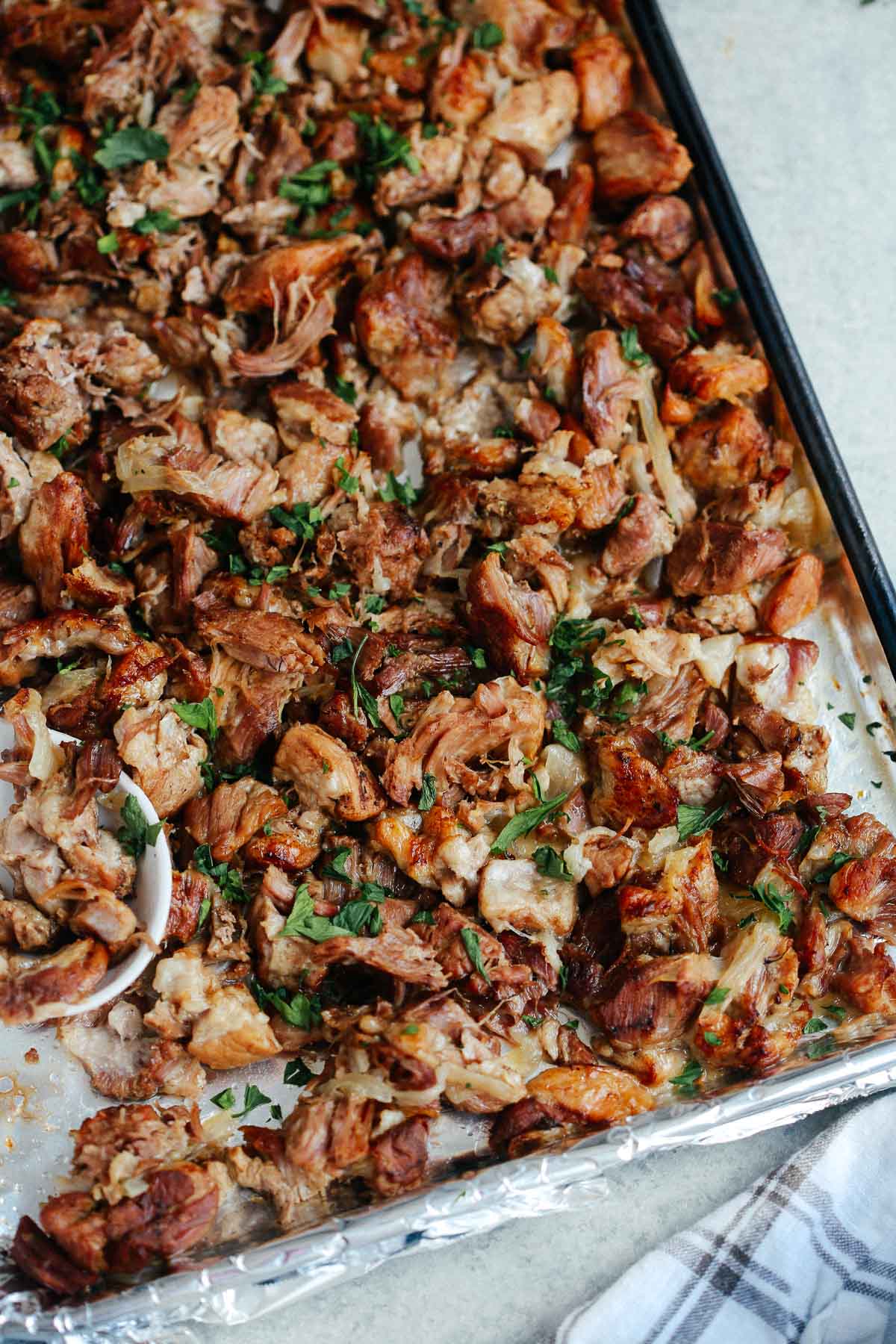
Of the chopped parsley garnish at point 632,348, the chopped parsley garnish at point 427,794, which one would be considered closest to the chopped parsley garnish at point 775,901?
the chopped parsley garnish at point 427,794

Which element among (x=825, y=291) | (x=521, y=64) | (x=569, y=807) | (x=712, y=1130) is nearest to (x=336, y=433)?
(x=569, y=807)

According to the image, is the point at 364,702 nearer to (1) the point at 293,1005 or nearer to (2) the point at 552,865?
(2) the point at 552,865

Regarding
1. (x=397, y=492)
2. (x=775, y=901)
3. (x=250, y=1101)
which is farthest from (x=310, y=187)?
(x=250, y=1101)

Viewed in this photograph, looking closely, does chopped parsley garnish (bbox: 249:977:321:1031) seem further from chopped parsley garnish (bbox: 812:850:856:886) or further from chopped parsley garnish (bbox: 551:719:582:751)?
chopped parsley garnish (bbox: 812:850:856:886)

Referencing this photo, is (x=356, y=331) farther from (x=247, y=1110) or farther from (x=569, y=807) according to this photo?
(x=247, y=1110)

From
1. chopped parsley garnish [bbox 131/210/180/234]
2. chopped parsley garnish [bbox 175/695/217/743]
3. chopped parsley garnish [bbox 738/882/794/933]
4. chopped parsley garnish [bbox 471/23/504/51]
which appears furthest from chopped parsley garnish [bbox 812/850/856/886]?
chopped parsley garnish [bbox 471/23/504/51]

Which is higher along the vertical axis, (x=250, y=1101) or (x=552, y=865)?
(x=552, y=865)

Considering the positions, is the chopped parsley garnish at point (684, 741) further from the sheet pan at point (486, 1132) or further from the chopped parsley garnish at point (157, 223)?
the chopped parsley garnish at point (157, 223)

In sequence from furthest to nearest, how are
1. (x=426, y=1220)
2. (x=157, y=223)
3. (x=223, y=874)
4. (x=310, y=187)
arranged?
(x=310, y=187) → (x=157, y=223) → (x=223, y=874) → (x=426, y=1220)
